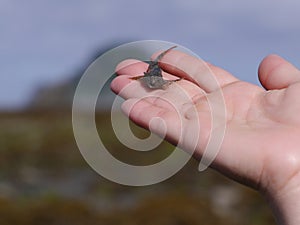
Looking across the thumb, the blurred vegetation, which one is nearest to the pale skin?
the thumb

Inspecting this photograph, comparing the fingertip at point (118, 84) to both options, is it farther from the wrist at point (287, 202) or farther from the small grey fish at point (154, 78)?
the wrist at point (287, 202)

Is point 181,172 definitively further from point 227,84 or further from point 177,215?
point 227,84

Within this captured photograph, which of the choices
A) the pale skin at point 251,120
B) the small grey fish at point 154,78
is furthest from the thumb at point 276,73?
the small grey fish at point 154,78

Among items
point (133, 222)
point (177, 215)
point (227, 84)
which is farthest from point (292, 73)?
point (133, 222)

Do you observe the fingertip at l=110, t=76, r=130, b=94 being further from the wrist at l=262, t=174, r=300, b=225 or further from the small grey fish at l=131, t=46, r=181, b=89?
the wrist at l=262, t=174, r=300, b=225

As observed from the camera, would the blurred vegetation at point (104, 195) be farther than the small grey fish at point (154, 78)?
Yes

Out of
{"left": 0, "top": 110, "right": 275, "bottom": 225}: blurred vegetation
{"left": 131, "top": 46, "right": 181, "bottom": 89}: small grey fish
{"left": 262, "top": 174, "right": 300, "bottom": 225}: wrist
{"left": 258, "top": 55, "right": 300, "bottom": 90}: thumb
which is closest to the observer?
{"left": 262, "top": 174, "right": 300, "bottom": 225}: wrist

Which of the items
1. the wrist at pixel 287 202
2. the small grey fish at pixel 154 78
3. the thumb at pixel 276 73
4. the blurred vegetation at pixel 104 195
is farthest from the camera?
the blurred vegetation at pixel 104 195

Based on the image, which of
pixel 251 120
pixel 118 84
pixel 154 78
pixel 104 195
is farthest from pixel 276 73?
pixel 104 195
